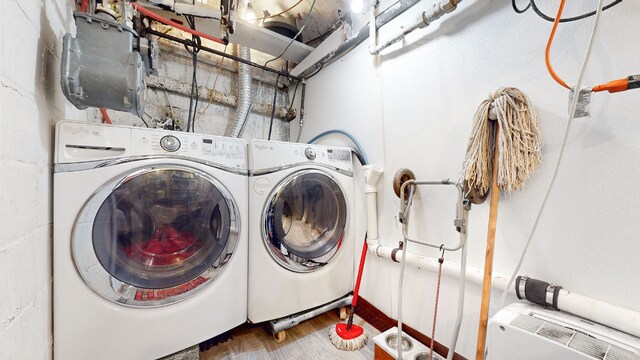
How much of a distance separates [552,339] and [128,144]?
141 centimetres

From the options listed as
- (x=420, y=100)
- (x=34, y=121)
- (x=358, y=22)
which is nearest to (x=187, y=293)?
(x=34, y=121)

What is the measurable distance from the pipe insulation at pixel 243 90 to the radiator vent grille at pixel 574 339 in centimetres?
186

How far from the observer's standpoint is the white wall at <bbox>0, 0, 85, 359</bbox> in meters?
0.51

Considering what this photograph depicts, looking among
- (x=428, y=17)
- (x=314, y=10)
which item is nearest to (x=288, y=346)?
(x=428, y=17)

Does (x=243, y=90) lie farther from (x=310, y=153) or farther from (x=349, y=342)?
(x=349, y=342)

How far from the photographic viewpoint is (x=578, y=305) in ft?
2.15

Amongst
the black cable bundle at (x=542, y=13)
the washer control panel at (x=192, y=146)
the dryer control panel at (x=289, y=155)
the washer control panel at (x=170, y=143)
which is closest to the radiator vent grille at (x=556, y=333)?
the black cable bundle at (x=542, y=13)

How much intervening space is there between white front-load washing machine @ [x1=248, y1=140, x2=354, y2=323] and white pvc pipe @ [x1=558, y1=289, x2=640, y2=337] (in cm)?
91

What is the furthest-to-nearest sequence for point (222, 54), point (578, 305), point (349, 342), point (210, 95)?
point (210, 95) < point (222, 54) < point (349, 342) < point (578, 305)

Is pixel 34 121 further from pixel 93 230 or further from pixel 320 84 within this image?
pixel 320 84

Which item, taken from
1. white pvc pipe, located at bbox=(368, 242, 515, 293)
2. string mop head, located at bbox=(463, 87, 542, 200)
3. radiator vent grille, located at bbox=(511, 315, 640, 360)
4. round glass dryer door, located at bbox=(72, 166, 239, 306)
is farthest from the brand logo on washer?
radiator vent grille, located at bbox=(511, 315, 640, 360)

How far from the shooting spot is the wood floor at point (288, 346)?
42.2 inches

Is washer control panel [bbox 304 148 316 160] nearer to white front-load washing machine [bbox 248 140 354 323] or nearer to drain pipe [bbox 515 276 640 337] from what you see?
white front-load washing machine [bbox 248 140 354 323]

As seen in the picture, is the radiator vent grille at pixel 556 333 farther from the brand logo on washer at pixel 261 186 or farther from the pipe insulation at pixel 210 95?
the pipe insulation at pixel 210 95
